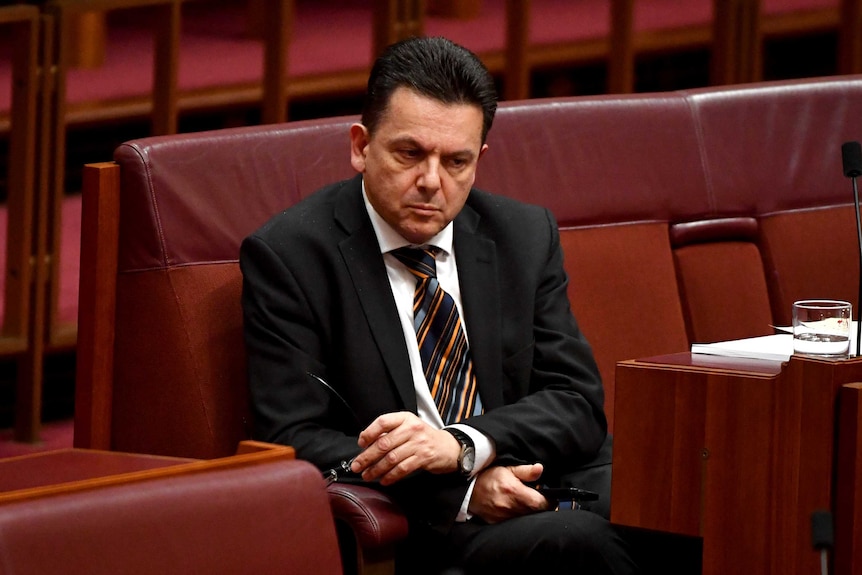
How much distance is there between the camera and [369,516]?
1.53m

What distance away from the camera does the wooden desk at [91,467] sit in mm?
1176

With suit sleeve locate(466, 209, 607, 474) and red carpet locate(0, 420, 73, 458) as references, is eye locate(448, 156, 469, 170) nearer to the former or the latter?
suit sleeve locate(466, 209, 607, 474)

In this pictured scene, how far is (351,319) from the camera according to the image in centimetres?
176

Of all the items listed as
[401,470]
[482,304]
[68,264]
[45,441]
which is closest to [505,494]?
[401,470]

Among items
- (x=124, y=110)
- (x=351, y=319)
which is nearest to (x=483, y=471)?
(x=351, y=319)

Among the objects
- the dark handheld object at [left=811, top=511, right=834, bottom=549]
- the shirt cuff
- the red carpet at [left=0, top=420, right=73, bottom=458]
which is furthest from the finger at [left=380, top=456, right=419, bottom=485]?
the red carpet at [left=0, top=420, right=73, bottom=458]

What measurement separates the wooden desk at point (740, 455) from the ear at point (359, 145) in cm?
50

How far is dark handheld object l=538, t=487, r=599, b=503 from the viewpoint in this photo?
5.52 ft

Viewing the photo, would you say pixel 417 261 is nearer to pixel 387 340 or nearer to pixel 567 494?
pixel 387 340

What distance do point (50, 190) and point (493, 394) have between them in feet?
3.81

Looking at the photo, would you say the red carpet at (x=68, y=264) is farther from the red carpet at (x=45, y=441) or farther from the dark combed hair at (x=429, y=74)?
the dark combed hair at (x=429, y=74)

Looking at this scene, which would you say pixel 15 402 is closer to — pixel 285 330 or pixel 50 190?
pixel 50 190

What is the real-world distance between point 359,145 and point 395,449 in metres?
0.41

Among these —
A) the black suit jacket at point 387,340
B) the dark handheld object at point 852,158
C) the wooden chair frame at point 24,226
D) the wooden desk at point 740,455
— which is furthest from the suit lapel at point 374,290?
the wooden chair frame at point 24,226
